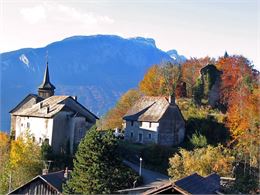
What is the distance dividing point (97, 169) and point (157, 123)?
18.0m

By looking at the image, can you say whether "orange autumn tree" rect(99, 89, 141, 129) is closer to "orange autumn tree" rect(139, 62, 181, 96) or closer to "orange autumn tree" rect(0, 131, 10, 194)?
"orange autumn tree" rect(139, 62, 181, 96)

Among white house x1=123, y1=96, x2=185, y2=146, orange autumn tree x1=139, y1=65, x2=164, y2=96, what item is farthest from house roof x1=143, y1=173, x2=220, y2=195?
orange autumn tree x1=139, y1=65, x2=164, y2=96

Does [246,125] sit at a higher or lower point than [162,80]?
lower

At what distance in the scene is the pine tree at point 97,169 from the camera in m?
31.5

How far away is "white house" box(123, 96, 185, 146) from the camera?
4994 cm

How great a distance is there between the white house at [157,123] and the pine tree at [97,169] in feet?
51.6

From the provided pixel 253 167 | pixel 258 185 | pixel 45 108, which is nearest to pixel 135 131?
pixel 45 108

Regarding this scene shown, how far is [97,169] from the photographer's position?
106 ft

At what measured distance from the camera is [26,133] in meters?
47.4

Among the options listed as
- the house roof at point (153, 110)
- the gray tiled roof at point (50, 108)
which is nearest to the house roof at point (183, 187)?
the gray tiled roof at point (50, 108)

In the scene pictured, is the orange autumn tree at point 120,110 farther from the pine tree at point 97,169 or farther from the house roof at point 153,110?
the pine tree at point 97,169

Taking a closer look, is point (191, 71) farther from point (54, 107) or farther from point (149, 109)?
point (54, 107)

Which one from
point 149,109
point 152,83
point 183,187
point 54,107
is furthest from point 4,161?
point 183,187

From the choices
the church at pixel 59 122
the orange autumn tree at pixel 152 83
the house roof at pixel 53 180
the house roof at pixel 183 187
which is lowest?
the house roof at pixel 53 180
